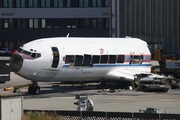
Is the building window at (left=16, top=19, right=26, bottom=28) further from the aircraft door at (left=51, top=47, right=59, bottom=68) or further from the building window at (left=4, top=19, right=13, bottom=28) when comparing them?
the aircraft door at (left=51, top=47, right=59, bottom=68)

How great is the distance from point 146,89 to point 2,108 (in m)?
18.4

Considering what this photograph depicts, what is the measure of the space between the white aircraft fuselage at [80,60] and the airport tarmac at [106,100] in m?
1.15

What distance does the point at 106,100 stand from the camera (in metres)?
30.1

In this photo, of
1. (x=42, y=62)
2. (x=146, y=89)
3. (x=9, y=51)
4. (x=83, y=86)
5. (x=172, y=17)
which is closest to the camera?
(x=42, y=62)

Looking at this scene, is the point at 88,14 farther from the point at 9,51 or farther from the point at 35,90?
the point at 35,90

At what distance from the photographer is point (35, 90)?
1302 inches

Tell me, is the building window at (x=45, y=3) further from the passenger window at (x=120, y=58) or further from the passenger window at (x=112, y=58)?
the passenger window at (x=112, y=58)

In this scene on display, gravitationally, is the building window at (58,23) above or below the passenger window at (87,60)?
above

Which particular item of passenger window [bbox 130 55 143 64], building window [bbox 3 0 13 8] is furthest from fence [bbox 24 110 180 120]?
building window [bbox 3 0 13 8]

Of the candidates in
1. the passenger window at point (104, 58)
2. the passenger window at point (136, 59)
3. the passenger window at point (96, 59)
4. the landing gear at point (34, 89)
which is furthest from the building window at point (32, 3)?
the landing gear at point (34, 89)

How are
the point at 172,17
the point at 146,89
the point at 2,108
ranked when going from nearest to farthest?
the point at 2,108 < the point at 146,89 < the point at 172,17

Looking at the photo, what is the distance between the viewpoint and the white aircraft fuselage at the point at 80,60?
107 feet

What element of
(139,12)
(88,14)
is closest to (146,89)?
(139,12)

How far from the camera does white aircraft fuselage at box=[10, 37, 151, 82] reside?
Answer: 107 feet
